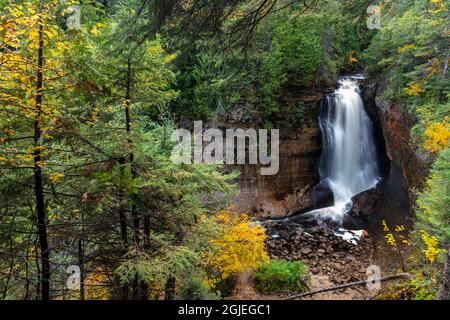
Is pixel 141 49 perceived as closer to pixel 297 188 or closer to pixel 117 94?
pixel 117 94

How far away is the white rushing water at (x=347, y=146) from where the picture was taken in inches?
789

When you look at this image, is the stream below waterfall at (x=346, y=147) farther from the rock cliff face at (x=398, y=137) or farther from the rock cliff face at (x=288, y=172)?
the rock cliff face at (x=398, y=137)

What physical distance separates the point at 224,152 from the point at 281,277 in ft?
28.3

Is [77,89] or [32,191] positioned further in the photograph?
[32,191]

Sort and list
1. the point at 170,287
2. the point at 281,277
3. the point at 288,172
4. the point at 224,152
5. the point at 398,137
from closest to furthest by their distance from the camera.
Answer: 1. the point at 170,287
2. the point at 281,277
3. the point at 398,137
4. the point at 224,152
5. the point at 288,172

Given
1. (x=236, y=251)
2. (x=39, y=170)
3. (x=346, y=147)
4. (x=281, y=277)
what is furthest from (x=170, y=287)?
(x=346, y=147)

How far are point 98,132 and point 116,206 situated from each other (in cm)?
116

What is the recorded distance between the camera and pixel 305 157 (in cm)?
2019

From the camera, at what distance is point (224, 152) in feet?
63.4

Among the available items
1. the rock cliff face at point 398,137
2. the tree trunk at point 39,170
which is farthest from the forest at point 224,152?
the rock cliff face at point 398,137

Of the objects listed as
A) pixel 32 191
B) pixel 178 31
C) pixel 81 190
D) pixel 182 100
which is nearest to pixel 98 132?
pixel 81 190

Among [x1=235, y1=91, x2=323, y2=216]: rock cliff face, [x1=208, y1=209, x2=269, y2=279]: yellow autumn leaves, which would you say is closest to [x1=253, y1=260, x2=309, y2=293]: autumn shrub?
[x1=208, y1=209, x2=269, y2=279]: yellow autumn leaves

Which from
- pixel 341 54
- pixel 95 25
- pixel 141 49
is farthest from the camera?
pixel 341 54

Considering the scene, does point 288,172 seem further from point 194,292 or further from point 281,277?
point 194,292
